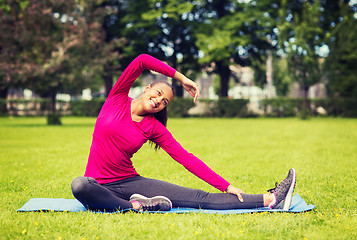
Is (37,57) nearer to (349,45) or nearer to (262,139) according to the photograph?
(262,139)

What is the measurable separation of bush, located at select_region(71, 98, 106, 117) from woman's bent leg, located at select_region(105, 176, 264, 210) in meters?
27.2

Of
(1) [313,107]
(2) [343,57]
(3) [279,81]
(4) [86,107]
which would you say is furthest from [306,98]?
(3) [279,81]

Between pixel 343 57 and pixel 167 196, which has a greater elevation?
pixel 343 57

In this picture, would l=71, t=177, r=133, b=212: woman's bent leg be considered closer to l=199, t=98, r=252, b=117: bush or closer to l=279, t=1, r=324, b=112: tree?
l=279, t=1, r=324, b=112: tree

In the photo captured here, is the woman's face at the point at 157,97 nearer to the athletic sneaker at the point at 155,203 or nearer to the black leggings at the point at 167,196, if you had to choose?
the black leggings at the point at 167,196

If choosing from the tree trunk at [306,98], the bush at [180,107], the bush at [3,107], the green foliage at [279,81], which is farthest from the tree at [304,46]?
the green foliage at [279,81]

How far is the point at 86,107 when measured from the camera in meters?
32.2

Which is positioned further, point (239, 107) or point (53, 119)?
point (239, 107)

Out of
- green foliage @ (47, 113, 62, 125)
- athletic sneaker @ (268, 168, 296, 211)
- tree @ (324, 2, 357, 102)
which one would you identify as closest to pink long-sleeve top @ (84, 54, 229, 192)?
athletic sneaker @ (268, 168, 296, 211)

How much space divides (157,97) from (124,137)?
1.92 feet

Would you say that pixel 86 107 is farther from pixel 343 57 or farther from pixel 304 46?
pixel 343 57

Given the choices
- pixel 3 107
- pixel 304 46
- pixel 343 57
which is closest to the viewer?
pixel 304 46

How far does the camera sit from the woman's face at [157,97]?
429cm

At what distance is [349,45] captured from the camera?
94.0 feet
